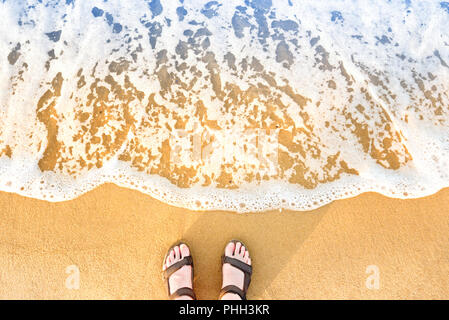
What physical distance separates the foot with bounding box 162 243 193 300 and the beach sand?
0.30ft

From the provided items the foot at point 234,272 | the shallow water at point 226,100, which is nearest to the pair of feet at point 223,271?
the foot at point 234,272

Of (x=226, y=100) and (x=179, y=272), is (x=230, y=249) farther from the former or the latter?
(x=226, y=100)

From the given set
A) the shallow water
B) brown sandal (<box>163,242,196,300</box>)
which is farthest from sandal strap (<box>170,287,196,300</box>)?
the shallow water

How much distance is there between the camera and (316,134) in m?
2.92

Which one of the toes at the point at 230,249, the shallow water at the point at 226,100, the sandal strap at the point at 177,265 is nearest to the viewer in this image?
the sandal strap at the point at 177,265

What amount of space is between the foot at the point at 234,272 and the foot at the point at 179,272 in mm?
330

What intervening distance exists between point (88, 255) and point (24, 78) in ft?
7.84

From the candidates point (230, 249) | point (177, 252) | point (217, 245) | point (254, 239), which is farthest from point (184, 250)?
point (254, 239)

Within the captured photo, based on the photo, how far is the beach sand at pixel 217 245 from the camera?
7.59 feet

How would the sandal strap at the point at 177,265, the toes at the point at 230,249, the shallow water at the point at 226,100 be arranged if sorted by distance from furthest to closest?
the shallow water at the point at 226,100
the toes at the point at 230,249
the sandal strap at the point at 177,265

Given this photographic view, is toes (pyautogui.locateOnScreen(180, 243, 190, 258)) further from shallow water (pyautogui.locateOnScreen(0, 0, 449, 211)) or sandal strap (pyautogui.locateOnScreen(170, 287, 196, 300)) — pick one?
shallow water (pyautogui.locateOnScreen(0, 0, 449, 211))

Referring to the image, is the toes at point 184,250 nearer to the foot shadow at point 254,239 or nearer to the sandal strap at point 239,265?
the foot shadow at point 254,239

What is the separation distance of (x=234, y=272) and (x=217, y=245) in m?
0.30
